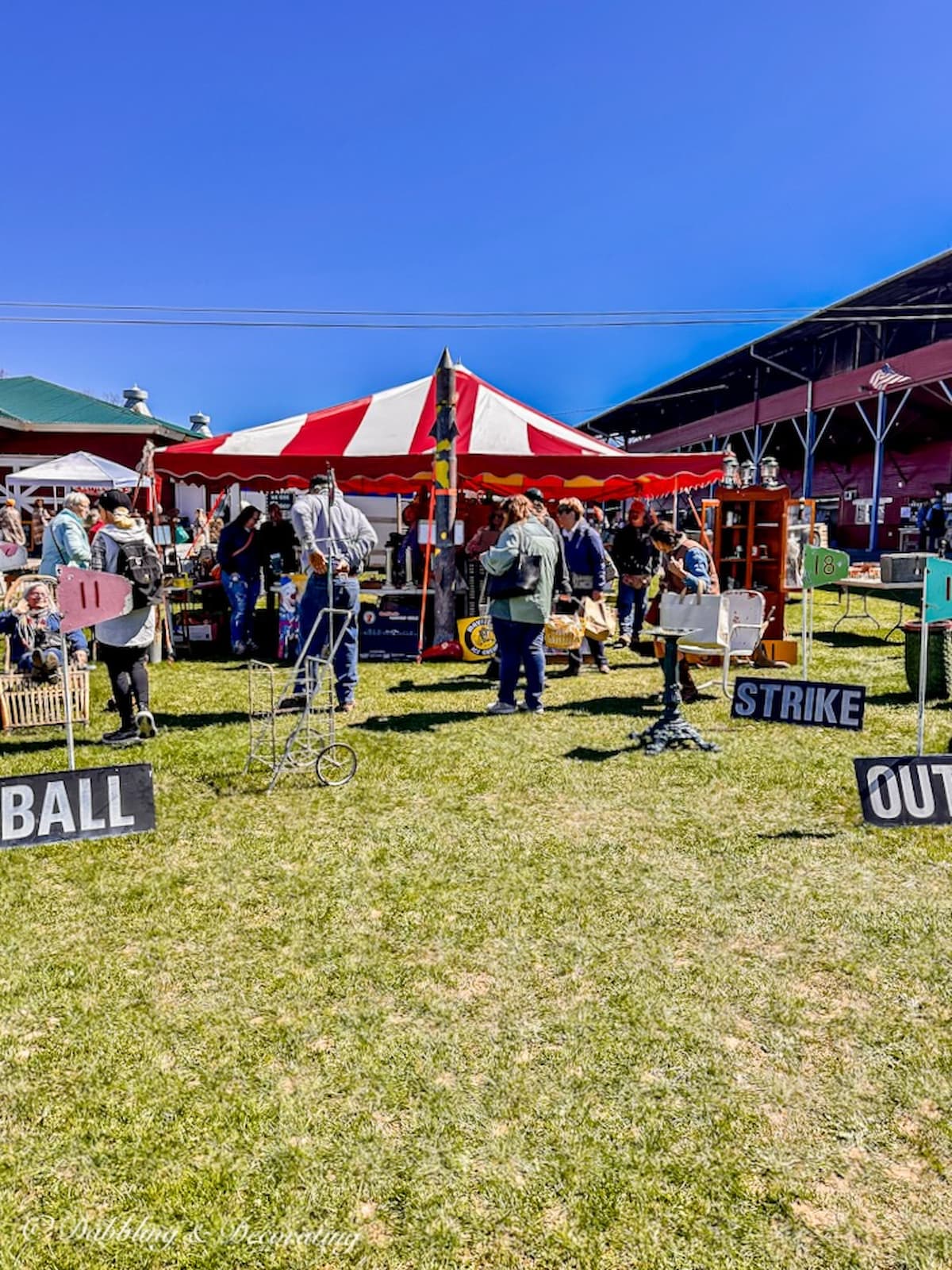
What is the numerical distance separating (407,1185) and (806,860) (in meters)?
2.62

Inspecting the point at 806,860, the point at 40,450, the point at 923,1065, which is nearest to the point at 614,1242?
the point at 923,1065

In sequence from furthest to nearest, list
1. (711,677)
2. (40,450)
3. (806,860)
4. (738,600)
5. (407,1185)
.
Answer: (40,450), (711,677), (738,600), (806,860), (407,1185)

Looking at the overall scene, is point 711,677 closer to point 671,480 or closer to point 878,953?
point 671,480

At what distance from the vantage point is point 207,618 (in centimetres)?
1000

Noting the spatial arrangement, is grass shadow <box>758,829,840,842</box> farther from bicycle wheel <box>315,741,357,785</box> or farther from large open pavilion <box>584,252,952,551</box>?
large open pavilion <box>584,252,952,551</box>

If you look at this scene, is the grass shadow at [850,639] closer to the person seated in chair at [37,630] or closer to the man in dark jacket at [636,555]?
the man in dark jacket at [636,555]

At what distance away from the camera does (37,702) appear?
254 inches

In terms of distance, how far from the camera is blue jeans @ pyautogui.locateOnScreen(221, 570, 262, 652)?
9.74 meters

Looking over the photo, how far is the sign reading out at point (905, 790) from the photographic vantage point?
4.07 metres

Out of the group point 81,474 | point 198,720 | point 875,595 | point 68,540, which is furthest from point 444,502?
point 875,595

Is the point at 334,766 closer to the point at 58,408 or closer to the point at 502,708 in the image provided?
the point at 502,708

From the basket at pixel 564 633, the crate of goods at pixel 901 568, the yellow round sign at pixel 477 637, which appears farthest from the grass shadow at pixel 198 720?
the crate of goods at pixel 901 568

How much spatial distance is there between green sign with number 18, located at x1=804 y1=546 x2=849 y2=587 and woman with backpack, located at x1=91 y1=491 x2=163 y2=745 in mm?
5307

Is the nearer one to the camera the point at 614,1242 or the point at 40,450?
the point at 614,1242
